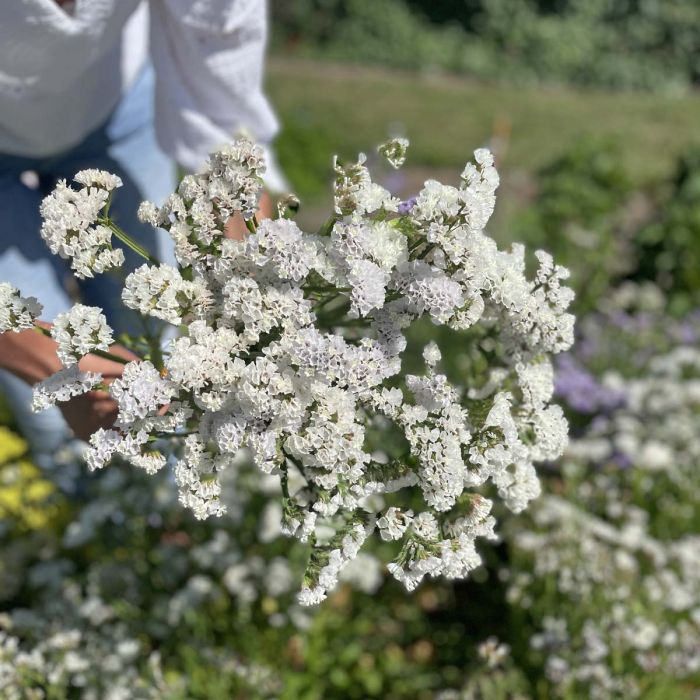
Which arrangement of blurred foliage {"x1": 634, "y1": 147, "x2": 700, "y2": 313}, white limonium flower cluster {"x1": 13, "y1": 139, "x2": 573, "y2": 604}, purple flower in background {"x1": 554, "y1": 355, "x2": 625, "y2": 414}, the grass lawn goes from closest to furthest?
white limonium flower cluster {"x1": 13, "y1": 139, "x2": 573, "y2": 604} → purple flower in background {"x1": 554, "y1": 355, "x2": 625, "y2": 414} → blurred foliage {"x1": 634, "y1": 147, "x2": 700, "y2": 313} → the grass lawn

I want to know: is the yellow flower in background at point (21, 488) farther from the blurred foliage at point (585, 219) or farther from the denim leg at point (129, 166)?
the blurred foliage at point (585, 219)

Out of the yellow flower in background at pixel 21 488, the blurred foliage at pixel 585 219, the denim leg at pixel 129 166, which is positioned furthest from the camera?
the blurred foliage at pixel 585 219

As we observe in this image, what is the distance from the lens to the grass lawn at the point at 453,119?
499 centimetres

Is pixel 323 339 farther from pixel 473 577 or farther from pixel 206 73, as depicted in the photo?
pixel 473 577

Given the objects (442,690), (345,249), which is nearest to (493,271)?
(345,249)

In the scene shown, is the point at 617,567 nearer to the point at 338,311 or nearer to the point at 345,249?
the point at 338,311

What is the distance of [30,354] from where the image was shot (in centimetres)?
144

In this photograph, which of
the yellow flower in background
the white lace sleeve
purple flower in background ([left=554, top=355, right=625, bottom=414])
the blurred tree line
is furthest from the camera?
the blurred tree line

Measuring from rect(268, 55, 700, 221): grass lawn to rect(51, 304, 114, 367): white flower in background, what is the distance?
376 centimetres

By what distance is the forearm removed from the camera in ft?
4.65

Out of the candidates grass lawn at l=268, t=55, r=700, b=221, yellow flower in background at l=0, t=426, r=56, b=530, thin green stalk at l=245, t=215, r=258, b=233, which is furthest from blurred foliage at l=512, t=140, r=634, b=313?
thin green stalk at l=245, t=215, r=258, b=233

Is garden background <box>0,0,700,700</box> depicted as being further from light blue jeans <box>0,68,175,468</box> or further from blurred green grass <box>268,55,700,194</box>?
blurred green grass <box>268,55,700,194</box>

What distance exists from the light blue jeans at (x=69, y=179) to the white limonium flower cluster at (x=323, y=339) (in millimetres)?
547

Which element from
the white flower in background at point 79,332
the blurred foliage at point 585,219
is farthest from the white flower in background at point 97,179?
the blurred foliage at point 585,219
